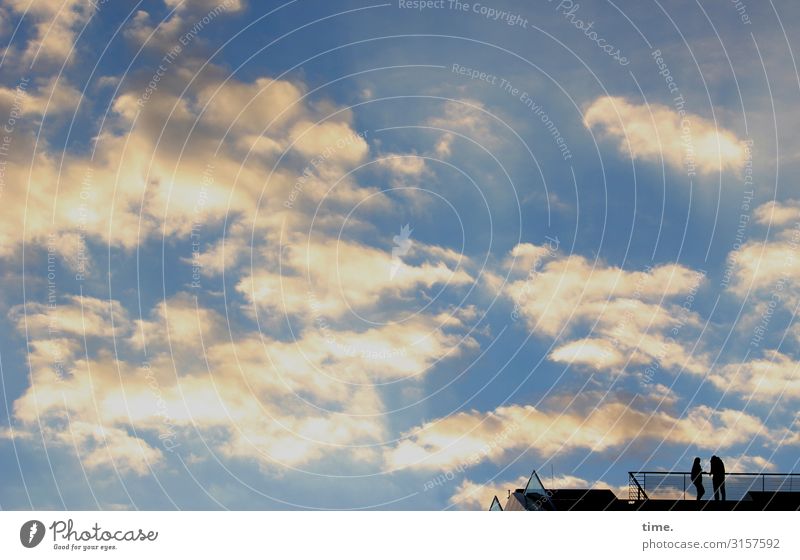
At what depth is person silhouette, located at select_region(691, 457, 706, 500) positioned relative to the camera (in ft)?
114

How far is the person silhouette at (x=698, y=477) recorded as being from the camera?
34688 mm

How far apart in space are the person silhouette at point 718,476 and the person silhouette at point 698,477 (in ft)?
1.35
